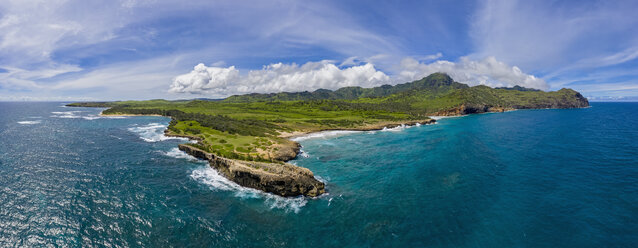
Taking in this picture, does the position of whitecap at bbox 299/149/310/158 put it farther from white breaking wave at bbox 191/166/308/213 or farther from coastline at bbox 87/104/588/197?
white breaking wave at bbox 191/166/308/213

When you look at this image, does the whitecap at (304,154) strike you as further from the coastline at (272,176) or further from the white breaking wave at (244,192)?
the white breaking wave at (244,192)

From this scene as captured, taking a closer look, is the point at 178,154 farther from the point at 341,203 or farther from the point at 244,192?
the point at 341,203

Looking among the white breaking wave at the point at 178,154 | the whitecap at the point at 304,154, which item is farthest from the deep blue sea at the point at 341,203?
the whitecap at the point at 304,154

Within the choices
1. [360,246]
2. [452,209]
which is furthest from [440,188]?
[360,246]

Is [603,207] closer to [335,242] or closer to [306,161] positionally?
[335,242]

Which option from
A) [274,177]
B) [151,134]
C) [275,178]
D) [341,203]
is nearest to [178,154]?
[274,177]
